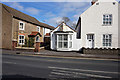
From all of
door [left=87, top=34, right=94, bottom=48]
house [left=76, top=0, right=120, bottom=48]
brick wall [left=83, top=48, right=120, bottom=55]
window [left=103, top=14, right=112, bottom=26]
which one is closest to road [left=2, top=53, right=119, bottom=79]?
brick wall [left=83, top=48, right=120, bottom=55]

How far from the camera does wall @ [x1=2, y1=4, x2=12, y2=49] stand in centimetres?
1702

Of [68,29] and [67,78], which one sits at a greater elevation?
[68,29]

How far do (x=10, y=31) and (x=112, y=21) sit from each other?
19.7 meters

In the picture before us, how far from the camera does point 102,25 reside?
48.1 feet

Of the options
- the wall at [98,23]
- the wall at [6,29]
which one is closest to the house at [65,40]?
the wall at [98,23]

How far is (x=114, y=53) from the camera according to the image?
12.4 m

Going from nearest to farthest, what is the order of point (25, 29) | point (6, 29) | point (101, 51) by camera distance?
point (101, 51) → point (6, 29) → point (25, 29)

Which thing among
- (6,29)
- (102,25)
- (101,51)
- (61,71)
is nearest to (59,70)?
(61,71)

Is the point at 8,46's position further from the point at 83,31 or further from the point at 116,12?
the point at 116,12

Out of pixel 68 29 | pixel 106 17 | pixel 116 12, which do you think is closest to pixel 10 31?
pixel 68 29

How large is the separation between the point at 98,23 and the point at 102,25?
766mm

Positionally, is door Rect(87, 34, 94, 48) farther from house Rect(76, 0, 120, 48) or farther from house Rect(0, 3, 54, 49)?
house Rect(0, 3, 54, 49)

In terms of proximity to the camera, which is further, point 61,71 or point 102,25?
point 102,25

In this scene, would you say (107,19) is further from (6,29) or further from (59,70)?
(6,29)
